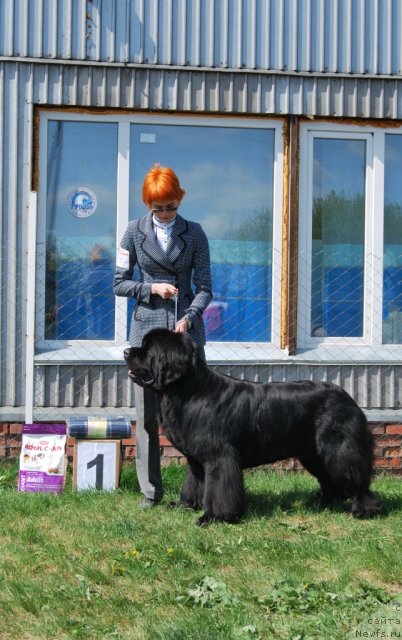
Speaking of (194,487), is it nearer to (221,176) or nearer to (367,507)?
(367,507)

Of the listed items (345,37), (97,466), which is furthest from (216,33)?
(97,466)

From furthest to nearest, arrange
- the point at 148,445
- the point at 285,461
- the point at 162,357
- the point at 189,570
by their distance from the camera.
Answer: the point at 285,461, the point at 148,445, the point at 162,357, the point at 189,570

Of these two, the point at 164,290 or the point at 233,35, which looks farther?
the point at 233,35

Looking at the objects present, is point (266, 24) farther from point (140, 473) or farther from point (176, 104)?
point (140, 473)

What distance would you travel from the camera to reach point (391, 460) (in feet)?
26.0

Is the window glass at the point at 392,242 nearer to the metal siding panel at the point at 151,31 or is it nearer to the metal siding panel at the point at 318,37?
the metal siding panel at the point at 318,37

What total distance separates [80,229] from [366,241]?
2487mm

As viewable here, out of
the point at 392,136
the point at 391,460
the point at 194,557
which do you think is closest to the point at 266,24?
the point at 392,136

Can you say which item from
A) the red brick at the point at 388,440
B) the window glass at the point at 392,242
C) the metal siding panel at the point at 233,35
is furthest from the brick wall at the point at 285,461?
the metal siding panel at the point at 233,35

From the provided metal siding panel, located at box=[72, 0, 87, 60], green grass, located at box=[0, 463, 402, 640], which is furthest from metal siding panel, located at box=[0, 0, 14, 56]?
green grass, located at box=[0, 463, 402, 640]

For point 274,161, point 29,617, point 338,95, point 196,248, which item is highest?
point 338,95

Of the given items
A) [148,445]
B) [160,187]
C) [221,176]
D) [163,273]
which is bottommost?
[148,445]

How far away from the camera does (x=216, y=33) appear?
7883mm

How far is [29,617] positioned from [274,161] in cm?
493
